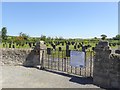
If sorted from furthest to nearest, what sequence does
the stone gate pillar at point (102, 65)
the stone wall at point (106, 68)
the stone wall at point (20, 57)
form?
the stone wall at point (20, 57)
the stone gate pillar at point (102, 65)
the stone wall at point (106, 68)

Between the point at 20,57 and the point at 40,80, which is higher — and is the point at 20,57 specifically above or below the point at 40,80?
above

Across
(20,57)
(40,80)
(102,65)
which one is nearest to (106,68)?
(102,65)

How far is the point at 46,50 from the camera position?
669 inches

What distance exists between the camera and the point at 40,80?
12375 millimetres

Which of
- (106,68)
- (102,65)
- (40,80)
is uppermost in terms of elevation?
(102,65)

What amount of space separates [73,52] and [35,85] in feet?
10.8

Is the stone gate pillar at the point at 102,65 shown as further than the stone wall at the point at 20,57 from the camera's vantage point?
No

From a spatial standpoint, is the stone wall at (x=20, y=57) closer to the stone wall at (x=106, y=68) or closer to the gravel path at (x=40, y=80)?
the gravel path at (x=40, y=80)

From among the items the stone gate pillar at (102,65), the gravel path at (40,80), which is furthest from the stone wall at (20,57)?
the stone gate pillar at (102,65)

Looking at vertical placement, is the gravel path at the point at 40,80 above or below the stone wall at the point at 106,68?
below

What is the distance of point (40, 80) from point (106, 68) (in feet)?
11.2

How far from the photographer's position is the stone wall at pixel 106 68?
1072 cm

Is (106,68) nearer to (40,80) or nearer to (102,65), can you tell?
(102,65)

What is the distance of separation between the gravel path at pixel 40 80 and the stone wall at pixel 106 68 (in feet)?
1.75
